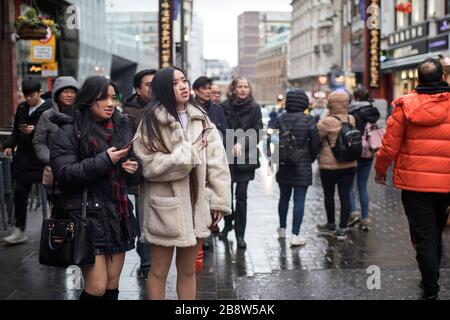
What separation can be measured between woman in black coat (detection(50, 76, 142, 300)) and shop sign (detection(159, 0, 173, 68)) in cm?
2277

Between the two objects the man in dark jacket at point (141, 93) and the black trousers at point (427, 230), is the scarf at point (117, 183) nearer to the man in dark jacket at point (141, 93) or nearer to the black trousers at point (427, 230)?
the man in dark jacket at point (141, 93)

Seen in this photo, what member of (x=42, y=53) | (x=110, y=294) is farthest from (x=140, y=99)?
(x=42, y=53)

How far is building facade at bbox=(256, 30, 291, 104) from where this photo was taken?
133 m

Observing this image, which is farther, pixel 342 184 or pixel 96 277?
pixel 342 184

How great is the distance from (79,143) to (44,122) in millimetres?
3133

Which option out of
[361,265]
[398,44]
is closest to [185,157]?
[361,265]

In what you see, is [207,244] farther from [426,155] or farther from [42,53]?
[42,53]

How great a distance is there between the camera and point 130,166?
14.2 feet

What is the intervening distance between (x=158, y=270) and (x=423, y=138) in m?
2.59

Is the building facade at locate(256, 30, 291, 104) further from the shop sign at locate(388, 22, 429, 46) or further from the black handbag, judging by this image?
the black handbag

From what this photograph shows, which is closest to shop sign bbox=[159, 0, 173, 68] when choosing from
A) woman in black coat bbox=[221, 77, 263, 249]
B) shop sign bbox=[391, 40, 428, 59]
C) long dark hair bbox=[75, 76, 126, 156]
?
shop sign bbox=[391, 40, 428, 59]

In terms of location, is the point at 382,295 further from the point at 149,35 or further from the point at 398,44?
the point at 149,35

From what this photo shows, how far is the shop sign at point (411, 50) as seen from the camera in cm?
2752

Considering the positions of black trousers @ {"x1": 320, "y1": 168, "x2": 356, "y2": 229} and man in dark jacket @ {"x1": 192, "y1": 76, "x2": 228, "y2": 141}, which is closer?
man in dark jacket @ {"x1": 192, "y1": 76, "x2": 228, "y2": 141}
